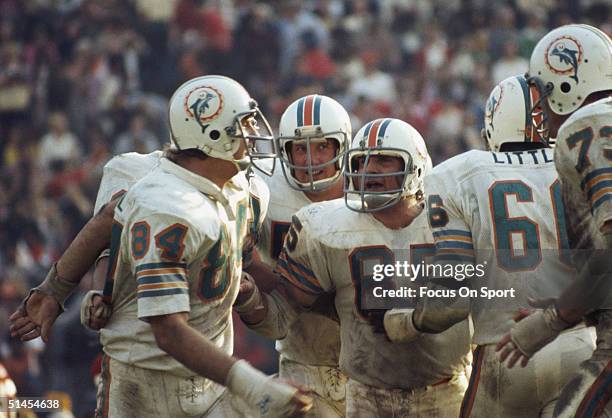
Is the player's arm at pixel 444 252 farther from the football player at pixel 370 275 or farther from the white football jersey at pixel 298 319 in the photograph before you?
the white football jersey at pixel 298 319

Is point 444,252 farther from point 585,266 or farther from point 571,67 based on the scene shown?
point 571,67

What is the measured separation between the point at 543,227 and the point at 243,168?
4.11 feet

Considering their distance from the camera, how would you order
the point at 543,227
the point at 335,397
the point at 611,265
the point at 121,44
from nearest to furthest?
the point at 611,265 → the point at 543,227 → the point at 335,397 → the point at 121,44

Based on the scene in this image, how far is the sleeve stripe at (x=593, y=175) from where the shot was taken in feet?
14.7

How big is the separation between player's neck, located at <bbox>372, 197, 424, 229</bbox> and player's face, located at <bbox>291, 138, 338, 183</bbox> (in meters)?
0.74

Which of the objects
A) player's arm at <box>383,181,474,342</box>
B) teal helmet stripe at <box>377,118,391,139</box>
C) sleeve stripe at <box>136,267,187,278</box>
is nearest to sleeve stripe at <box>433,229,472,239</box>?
player's arm at <box>383,181,474,342</box>

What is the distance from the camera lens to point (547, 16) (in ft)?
46.6

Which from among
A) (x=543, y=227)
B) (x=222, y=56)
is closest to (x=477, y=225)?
(x=543, y=227)

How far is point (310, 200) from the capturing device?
20.8ft

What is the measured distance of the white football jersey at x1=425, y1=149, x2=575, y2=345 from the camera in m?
5.05

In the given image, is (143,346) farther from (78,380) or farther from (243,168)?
(78,380)

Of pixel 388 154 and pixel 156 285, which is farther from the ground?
pixel 388 154

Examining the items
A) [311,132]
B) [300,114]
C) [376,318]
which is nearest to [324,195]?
[311,132]

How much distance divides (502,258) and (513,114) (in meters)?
0.71
